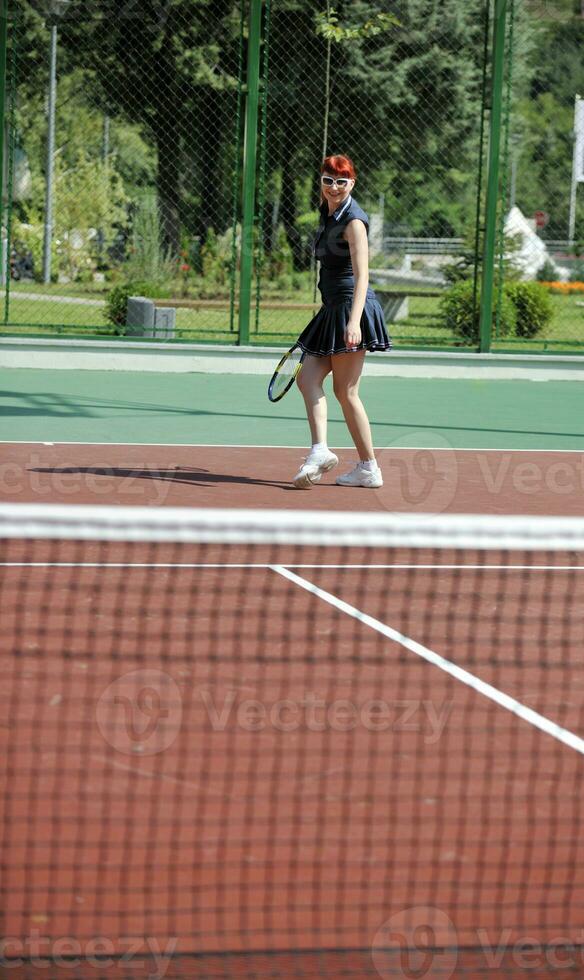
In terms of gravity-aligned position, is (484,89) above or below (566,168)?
below

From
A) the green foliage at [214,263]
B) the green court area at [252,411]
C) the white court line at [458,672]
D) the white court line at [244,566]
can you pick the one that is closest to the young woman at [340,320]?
the white court line at [244,566]

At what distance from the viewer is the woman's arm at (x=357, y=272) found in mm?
8898

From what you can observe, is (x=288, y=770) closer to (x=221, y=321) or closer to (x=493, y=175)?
(x=493, y=175)

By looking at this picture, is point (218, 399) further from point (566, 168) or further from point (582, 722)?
point (566, 168)

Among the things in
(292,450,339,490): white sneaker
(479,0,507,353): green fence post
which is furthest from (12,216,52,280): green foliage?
(292,450,339,490): white sneaker

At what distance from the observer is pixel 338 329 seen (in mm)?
9047

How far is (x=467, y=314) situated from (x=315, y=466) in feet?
29.1

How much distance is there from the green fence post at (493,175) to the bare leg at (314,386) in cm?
813

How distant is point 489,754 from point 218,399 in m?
10.2

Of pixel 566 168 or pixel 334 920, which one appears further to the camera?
pixel 566 168

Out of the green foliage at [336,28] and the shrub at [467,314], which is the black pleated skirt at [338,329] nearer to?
the shrub at [467,314]

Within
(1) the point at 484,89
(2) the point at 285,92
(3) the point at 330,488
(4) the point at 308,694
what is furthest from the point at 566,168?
(4) the point at 308,694

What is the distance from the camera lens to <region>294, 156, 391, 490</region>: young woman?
8930mm

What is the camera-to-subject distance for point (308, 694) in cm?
530
